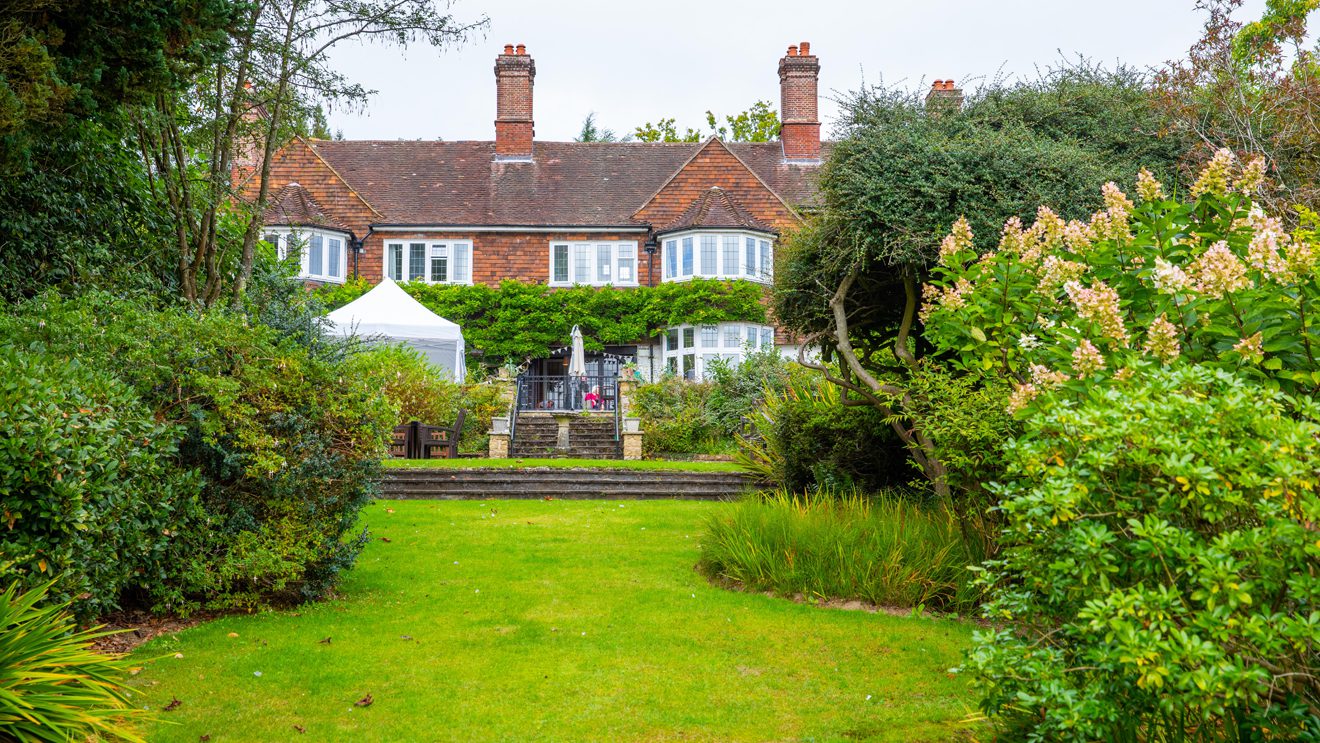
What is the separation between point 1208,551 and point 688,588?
5616 millimetres

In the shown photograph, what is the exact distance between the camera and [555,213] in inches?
1178

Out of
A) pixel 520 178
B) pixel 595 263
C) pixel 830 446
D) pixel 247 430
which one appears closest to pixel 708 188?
pixel 595 263

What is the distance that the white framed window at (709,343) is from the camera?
2758 centimetres

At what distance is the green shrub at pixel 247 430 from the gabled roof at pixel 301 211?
20.8 m

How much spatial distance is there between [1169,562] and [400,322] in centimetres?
1972

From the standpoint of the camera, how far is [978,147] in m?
8.81

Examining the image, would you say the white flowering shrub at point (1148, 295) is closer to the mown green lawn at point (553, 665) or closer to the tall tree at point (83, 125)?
the mown green lawn at point (553, 665)

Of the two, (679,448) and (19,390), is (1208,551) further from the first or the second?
(679,448)

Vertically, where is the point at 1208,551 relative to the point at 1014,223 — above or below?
below

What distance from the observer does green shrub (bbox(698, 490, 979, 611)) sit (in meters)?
7.46

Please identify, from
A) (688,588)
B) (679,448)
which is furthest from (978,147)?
(679,448)

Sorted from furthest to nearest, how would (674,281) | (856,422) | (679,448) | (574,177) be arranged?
(574,177), (674,281), (679,448), (856,422)

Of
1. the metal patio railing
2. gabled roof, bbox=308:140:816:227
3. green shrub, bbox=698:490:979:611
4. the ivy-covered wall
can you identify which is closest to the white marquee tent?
the metal patio railing

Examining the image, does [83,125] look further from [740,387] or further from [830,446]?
[740,387]
